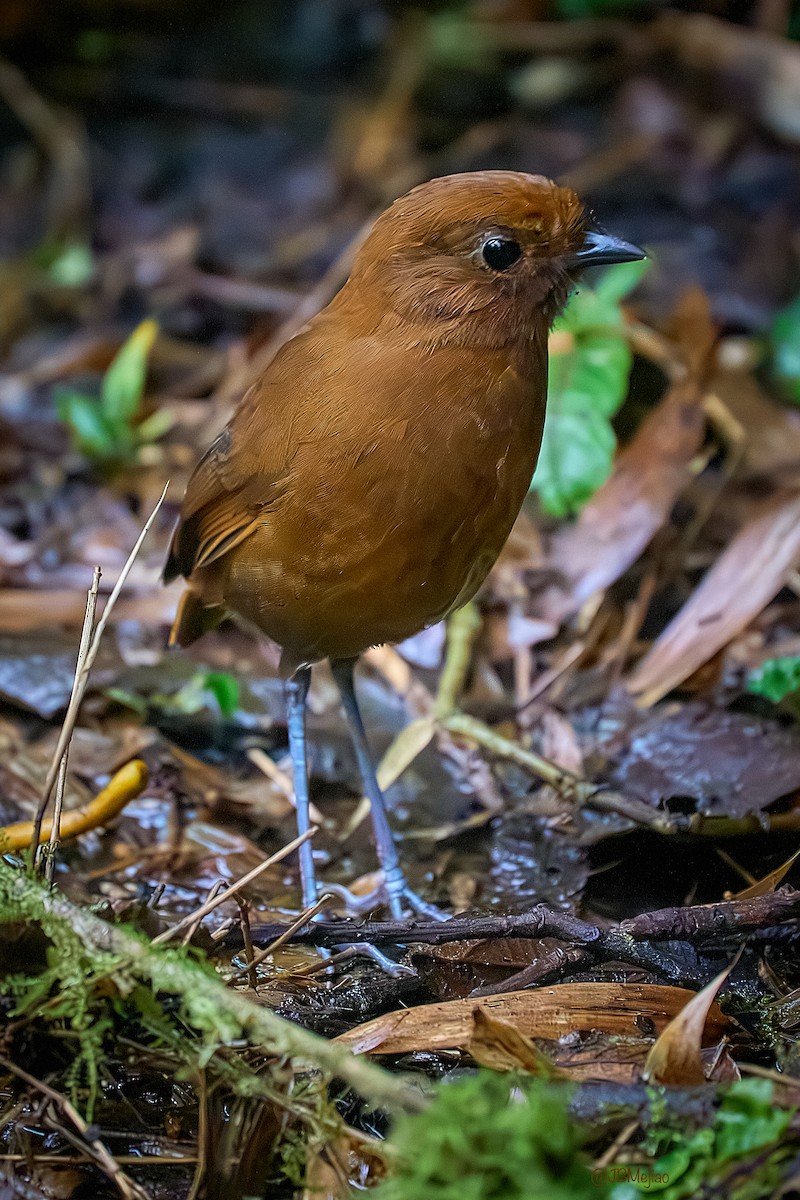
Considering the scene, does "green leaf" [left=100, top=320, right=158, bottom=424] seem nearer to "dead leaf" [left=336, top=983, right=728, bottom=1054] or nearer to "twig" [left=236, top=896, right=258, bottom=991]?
"twig" [left=236, top=896, right=258, bottom=991]

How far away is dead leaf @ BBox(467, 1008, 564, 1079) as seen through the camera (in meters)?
2.33

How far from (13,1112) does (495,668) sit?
90.8 inches

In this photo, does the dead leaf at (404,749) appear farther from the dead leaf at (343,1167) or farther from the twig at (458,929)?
the dead leaf at (343,1167)

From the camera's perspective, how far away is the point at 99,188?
7496mm

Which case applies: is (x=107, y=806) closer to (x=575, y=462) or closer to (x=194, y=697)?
(x=194, y=697)

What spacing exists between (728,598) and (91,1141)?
263 centimetres

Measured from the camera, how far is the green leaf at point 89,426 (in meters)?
5.23

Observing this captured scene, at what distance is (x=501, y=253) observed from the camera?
9.29 feet

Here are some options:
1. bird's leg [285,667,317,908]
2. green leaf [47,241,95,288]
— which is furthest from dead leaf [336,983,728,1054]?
green leaf [47,241,95,288]

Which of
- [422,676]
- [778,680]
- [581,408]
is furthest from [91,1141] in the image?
[581,408]

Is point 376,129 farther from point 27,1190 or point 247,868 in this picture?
point 27,1190

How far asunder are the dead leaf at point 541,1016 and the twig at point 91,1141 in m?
0.49

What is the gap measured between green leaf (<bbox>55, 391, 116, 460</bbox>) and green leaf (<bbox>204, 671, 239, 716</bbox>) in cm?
165

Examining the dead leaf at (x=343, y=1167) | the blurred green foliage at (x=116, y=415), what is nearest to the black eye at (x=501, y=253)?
the dead leaf at (x=343, y=1167)
